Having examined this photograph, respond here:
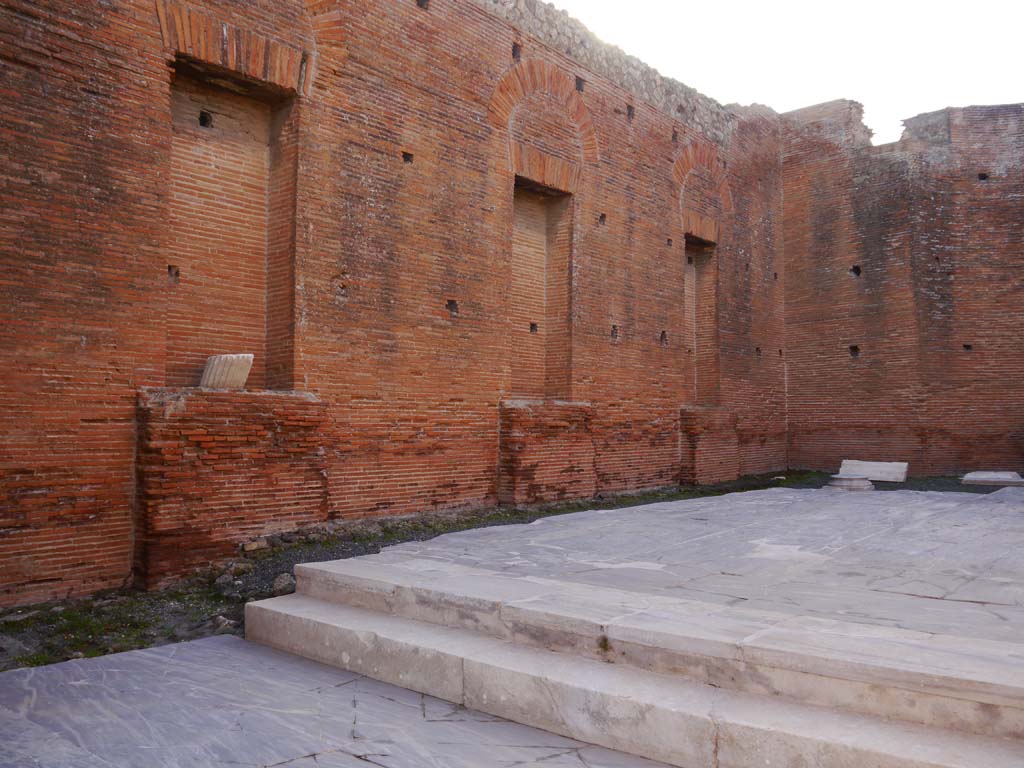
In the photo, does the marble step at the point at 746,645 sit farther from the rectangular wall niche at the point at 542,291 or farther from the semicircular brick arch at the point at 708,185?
the semicircular brick arch at the point at 708,185

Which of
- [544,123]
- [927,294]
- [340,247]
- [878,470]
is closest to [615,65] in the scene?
[544,123]

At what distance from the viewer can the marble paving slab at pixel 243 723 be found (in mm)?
2625

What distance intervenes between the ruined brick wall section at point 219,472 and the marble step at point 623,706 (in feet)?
6.30

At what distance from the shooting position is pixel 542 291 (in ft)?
31.8

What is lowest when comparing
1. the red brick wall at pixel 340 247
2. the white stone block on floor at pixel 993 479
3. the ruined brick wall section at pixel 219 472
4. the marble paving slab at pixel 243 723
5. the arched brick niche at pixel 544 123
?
the marble paving slab at pixel 243 723

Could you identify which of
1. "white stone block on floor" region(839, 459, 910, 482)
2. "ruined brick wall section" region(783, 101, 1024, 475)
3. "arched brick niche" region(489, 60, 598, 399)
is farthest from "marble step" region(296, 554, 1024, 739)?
"ruined brick wall section" region(783, 101, 1024, 475)

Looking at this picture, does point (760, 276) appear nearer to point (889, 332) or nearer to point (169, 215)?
point (889, 332)

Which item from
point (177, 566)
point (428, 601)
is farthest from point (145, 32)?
point (428, 601)

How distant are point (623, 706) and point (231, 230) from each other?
527cm

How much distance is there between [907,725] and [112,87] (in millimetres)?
5865

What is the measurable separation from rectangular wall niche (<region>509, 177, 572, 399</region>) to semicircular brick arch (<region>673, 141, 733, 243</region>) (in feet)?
9.47

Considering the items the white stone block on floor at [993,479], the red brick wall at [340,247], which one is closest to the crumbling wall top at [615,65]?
the red brick wall at [340,247]

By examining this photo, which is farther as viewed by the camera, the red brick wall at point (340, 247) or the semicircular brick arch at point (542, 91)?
the semicircular brick arch at point (542, 91)

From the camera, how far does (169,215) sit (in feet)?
18.6
